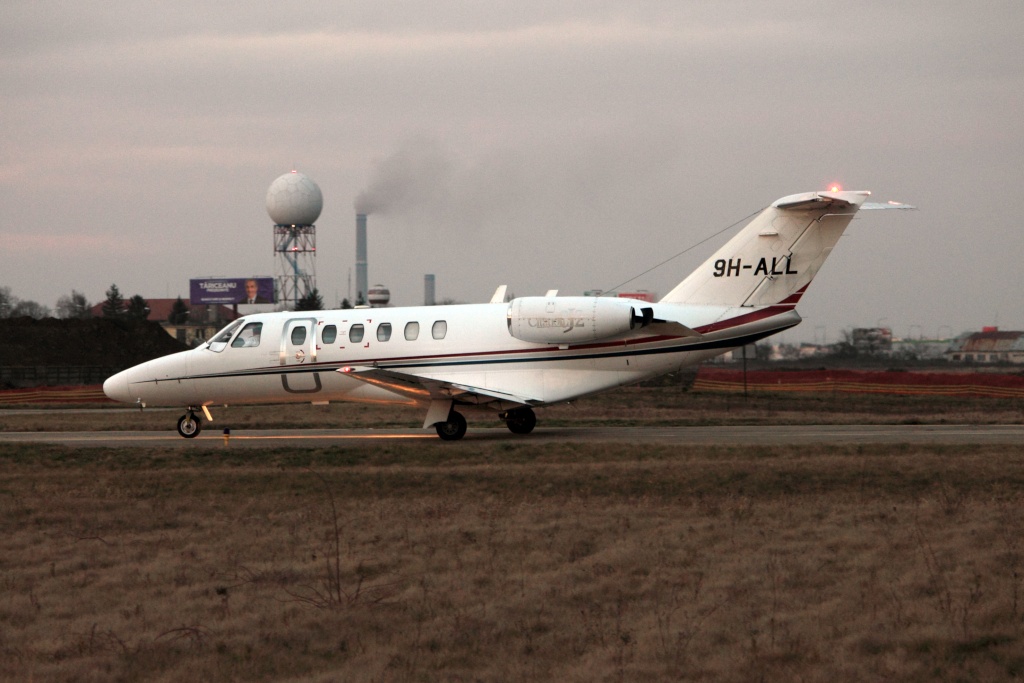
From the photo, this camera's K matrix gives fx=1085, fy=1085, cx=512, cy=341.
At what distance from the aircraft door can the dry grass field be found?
6606mm

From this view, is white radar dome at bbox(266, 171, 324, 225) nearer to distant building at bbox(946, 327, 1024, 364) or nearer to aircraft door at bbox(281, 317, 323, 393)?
aircraft door at bbox(281, 317, 323, 393)

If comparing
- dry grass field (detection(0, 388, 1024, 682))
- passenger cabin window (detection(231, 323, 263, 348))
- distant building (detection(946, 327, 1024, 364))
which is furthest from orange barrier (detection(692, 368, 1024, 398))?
distant building (detection(946, 327, 1024, 364))

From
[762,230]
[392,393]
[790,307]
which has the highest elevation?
[762,230]

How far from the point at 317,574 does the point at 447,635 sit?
2417mm

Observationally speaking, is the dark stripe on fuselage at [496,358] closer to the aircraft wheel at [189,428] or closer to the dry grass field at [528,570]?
the aircraft wheel at [189,428]

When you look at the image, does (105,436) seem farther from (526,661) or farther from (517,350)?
(526,661)

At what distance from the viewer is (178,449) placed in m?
22.4

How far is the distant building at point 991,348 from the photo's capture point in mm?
127500

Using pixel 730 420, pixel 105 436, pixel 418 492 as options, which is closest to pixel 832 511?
pixel 418 492

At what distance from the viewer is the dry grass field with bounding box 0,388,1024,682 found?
8.12 m

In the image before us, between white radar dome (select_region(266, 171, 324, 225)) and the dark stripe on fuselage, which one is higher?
white radar dome (select_region(266, 171, 324, 225))

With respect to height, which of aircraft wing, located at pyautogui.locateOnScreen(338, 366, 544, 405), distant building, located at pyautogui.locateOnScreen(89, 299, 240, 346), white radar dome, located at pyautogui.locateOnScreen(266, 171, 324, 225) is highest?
white radar dome, located at pyautogui.locateOnScreen(266, 171, 324, 225)

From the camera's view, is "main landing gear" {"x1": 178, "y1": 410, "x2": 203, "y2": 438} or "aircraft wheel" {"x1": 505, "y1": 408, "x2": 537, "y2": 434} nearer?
"aircraft wheel" {"x1": 505, "y1": 408, "x2": 537, "y2": 434}

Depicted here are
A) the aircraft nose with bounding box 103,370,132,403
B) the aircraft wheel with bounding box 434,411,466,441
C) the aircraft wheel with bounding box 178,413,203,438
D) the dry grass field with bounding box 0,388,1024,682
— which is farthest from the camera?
the aircraft nose with bounding box 103,370,132,403
